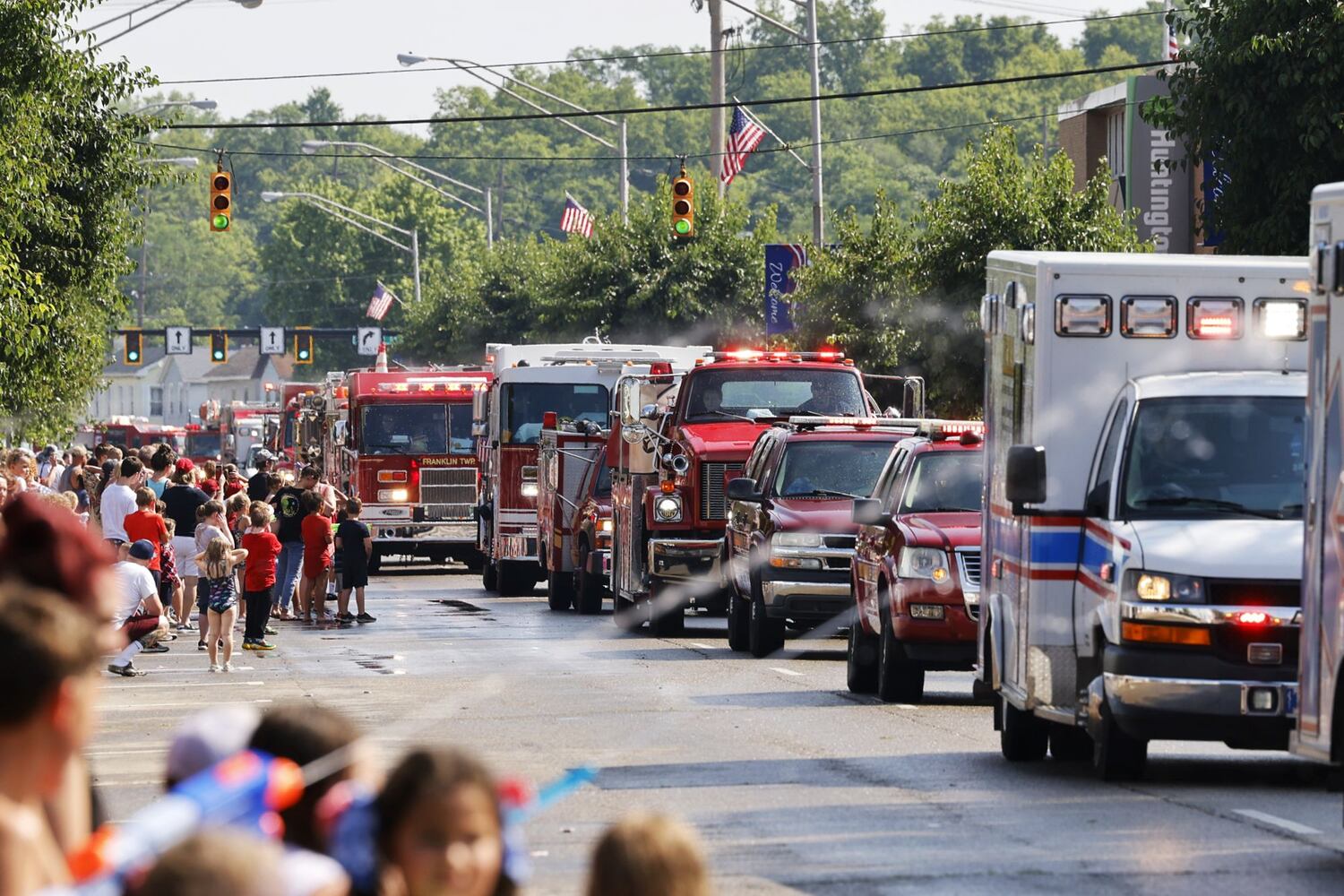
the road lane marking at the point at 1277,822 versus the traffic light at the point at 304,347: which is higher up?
the traffic light at the point at 304,347

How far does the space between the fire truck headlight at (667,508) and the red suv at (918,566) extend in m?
5.69

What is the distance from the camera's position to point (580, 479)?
31.4 m

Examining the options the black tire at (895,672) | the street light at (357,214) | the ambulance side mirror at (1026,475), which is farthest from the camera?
the street light at (357,214)

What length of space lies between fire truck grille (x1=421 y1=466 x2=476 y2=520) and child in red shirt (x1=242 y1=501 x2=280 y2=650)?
16226 millimetres

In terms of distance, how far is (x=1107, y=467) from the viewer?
13.3m

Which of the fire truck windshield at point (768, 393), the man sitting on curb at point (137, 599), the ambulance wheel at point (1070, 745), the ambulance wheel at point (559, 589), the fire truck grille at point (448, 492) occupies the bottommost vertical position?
the ambulance wheel at point (559, 589)

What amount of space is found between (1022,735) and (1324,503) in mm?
4187

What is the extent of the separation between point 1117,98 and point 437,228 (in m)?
87.0

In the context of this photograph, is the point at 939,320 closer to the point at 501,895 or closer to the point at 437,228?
the point at 501,895

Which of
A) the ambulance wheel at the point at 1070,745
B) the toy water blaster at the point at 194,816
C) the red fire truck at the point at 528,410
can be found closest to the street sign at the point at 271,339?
the red fire truck at the point at 528,410

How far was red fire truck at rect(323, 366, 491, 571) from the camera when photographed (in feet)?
132

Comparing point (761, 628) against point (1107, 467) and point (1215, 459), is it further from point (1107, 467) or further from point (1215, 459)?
point (1215, 459)

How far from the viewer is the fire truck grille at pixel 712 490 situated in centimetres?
2545

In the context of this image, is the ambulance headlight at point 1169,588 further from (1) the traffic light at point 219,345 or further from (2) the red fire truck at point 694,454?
(1) the traffic light at point 219,345
